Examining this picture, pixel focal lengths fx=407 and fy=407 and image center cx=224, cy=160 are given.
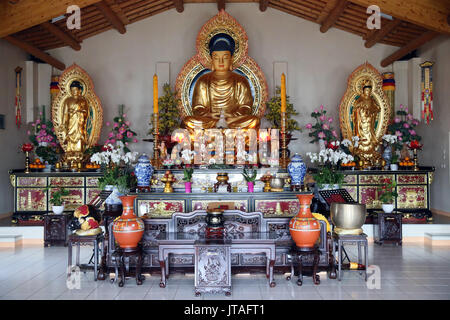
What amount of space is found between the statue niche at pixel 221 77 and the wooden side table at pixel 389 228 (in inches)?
133

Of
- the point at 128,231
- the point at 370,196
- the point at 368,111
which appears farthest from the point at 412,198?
the point at 128,231

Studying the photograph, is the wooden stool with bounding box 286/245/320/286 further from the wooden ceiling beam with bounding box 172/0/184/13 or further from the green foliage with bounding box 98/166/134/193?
the wooden ceiling beam with bounding box 172/0/184/13

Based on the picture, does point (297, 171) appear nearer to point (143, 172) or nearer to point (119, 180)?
point (143, 172)

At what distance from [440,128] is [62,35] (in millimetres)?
7071

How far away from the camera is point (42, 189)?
6.49 metres

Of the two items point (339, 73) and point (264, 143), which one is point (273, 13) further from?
point (264, 143)

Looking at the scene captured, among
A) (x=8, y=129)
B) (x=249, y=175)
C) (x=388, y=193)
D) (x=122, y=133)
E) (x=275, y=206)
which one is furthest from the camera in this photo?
(x=122, y=133)

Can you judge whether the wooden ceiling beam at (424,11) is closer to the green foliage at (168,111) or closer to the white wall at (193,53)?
the white wall at (193,53)

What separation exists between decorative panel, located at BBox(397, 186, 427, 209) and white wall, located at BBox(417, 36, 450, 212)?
0.84 meters

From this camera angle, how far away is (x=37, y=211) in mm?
6457

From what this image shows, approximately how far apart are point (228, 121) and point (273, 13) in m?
2.82

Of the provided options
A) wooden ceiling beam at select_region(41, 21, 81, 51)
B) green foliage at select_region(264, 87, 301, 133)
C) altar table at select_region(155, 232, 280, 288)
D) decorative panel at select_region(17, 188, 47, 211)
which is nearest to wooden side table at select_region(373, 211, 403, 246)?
altar table at select_region(155, 232, 280, 288)

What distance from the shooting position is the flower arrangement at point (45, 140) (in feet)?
23.4
